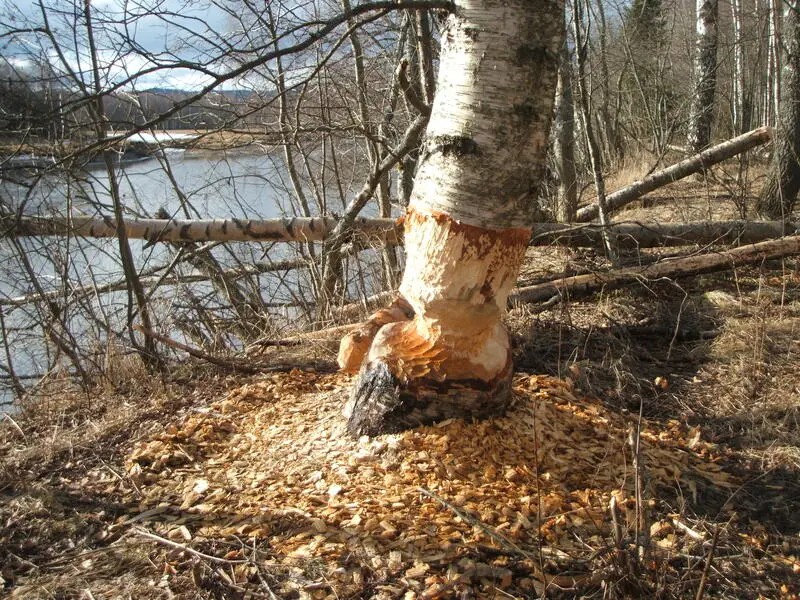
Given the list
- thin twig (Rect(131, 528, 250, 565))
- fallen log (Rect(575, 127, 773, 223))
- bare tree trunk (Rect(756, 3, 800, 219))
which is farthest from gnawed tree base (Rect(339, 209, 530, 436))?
bare tree trunk (Rect(756, 3, 800, 219))

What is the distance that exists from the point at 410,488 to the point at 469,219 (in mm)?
1041

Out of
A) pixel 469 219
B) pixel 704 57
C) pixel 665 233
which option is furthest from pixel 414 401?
pixel 704 57

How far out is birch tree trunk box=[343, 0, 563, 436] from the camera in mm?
2115

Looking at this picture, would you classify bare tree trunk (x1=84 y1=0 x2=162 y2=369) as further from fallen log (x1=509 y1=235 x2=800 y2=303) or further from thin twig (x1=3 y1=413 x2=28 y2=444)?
fallen log (x1=509 y1=235 x2=800 y2=303)

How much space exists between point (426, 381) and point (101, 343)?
2.84 meters

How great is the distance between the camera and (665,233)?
525 cm

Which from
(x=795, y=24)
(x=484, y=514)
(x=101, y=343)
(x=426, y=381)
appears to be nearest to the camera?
(x=484, y=514)

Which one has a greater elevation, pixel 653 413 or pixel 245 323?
pixel 245 323

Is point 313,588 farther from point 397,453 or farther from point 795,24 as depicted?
point 795,24

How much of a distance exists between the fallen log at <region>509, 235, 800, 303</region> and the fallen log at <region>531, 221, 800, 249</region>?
68 cm

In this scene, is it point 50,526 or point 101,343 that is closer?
point 50,526

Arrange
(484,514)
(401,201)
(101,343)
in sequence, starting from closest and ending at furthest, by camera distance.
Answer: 1. (484,514)
2. (101,343)
3. (401,201)

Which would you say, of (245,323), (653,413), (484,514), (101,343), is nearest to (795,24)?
(653,413)

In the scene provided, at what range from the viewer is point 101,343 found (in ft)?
13.8
